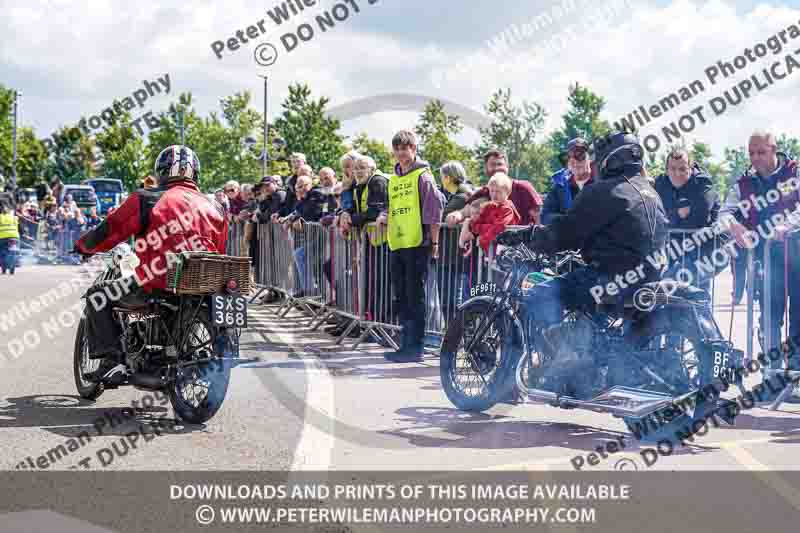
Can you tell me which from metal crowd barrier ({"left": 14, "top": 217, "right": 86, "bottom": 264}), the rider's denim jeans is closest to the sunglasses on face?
the rider's denim jeans

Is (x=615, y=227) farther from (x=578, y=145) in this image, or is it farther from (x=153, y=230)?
(x=578, y=145)

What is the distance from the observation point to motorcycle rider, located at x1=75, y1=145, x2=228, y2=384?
22.2 ft

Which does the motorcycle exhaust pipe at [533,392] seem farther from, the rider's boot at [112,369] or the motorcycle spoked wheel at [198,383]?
the rider's boot at [112,369]

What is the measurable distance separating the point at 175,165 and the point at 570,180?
411 cm

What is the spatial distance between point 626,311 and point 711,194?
3498 mm

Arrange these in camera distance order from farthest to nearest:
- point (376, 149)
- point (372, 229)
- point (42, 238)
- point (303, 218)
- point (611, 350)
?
point (376, 149)
point (42, 238)
point (303, 218)
point (372, 229)
point (611, 350)

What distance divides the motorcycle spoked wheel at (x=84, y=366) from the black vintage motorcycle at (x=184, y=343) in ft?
1.25

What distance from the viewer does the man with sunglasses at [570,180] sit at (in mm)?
9531

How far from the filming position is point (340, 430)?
6.40 metres

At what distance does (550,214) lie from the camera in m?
9.73

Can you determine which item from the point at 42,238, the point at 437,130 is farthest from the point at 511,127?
the point at 42,238

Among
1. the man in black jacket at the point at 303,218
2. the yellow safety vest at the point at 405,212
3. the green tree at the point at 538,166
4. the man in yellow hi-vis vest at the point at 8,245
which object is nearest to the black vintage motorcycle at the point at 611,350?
the yellow safety vest at the point at 405,212

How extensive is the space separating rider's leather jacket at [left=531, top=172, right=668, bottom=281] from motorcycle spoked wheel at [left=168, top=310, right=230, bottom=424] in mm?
2298

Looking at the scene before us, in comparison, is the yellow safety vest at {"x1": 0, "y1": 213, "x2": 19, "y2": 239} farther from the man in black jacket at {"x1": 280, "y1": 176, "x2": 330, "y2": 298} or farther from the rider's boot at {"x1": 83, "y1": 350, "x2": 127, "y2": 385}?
the rider's boot at {"x1": 83, "y1": 350, "x2": 127, "y2": 385}
